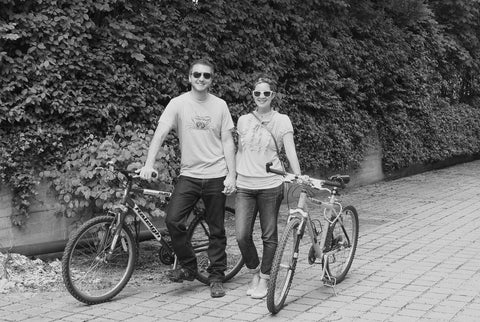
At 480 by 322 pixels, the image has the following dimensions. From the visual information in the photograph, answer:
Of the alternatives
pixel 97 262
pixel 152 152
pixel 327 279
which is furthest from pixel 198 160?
pixel 327 279

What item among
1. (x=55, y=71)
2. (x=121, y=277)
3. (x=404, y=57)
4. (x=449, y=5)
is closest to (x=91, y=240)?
(x=121, y=277)

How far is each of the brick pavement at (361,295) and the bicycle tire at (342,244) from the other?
0.14m

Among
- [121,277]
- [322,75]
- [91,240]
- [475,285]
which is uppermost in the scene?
[322,75]

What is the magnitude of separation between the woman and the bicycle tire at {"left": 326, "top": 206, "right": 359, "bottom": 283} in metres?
0.60

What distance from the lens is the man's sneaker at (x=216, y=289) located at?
584 centimetres

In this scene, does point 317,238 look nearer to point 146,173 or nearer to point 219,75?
point 146,173

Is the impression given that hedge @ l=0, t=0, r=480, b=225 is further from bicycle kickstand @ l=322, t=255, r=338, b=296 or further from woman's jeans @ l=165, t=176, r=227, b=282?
bicycle kickstand @ l=322, t=255, r=338, b=296

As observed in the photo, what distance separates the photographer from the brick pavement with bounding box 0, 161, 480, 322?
5.32 meters

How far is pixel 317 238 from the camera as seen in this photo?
5.99 meters

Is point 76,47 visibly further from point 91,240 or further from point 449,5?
point 449,5

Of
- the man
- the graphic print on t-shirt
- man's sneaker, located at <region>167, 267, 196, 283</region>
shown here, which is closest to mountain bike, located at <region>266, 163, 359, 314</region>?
the man

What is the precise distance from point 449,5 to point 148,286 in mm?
12589

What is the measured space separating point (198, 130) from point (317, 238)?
4.56 ft

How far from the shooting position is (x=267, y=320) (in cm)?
521
